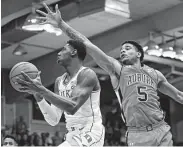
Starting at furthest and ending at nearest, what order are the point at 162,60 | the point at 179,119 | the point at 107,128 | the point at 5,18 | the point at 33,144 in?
the point at 179,119
the point at 107,128
the point at 162,60
the point at 33,144
the point at 5,18

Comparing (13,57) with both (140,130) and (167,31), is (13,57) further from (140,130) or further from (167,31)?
(140,130)

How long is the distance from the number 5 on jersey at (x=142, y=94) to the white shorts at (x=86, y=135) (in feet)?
1.69

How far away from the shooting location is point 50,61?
15562 millimetres

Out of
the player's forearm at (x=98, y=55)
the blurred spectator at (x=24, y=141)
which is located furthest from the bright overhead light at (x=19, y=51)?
the player's forearm at (x=98, y=55)

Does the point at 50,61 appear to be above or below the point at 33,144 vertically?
above

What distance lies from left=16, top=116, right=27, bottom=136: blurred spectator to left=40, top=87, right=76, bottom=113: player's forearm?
1110cm

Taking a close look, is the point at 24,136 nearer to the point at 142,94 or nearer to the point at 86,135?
the point at 86,135

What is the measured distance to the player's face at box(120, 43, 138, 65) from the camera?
17.4 ft

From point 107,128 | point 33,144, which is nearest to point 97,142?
point 33,144

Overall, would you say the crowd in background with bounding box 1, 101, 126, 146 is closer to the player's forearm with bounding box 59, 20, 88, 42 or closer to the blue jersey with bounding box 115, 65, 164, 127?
the player's forearm with bounding box 59, 20, 88, 42

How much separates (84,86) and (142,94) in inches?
26.2

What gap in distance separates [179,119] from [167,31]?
1106 centimetres

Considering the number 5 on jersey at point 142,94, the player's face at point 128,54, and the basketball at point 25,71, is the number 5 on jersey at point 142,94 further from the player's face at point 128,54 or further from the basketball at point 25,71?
the basketball at point 25,71

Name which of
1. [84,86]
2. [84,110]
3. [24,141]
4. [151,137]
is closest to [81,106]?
[84,110]
